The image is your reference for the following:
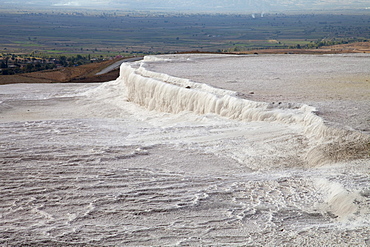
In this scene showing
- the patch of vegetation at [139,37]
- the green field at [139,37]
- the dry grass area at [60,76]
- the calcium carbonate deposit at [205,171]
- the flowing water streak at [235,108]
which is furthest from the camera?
the green field at [139,37]

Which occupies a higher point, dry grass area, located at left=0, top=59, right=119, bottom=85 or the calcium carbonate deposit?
the calcium carbonate deposit

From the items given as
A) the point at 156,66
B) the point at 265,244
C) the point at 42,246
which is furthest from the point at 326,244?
the point at 156,66

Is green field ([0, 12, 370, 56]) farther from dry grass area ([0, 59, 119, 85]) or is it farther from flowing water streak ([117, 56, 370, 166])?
flowing water streak ([117, 56, 370, 166])

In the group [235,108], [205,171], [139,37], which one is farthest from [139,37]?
[205,171]

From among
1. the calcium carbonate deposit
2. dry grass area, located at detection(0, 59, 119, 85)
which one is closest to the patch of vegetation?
dry grass area, located at detection(0, 59, 119, 85)

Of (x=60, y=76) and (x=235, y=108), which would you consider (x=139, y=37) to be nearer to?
(x=60, y=76)

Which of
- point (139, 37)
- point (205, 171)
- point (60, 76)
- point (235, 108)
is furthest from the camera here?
point (139, 37)

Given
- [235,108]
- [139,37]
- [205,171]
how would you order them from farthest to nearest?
[139,37] → [235,108] → [205,171]

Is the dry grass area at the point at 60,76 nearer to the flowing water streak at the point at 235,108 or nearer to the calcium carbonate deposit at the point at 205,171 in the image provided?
the flowing water streak at the point at 235,108

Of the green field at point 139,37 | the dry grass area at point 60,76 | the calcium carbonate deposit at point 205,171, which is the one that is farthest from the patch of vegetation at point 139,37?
the calcium carbonate deposit at point 205,171
